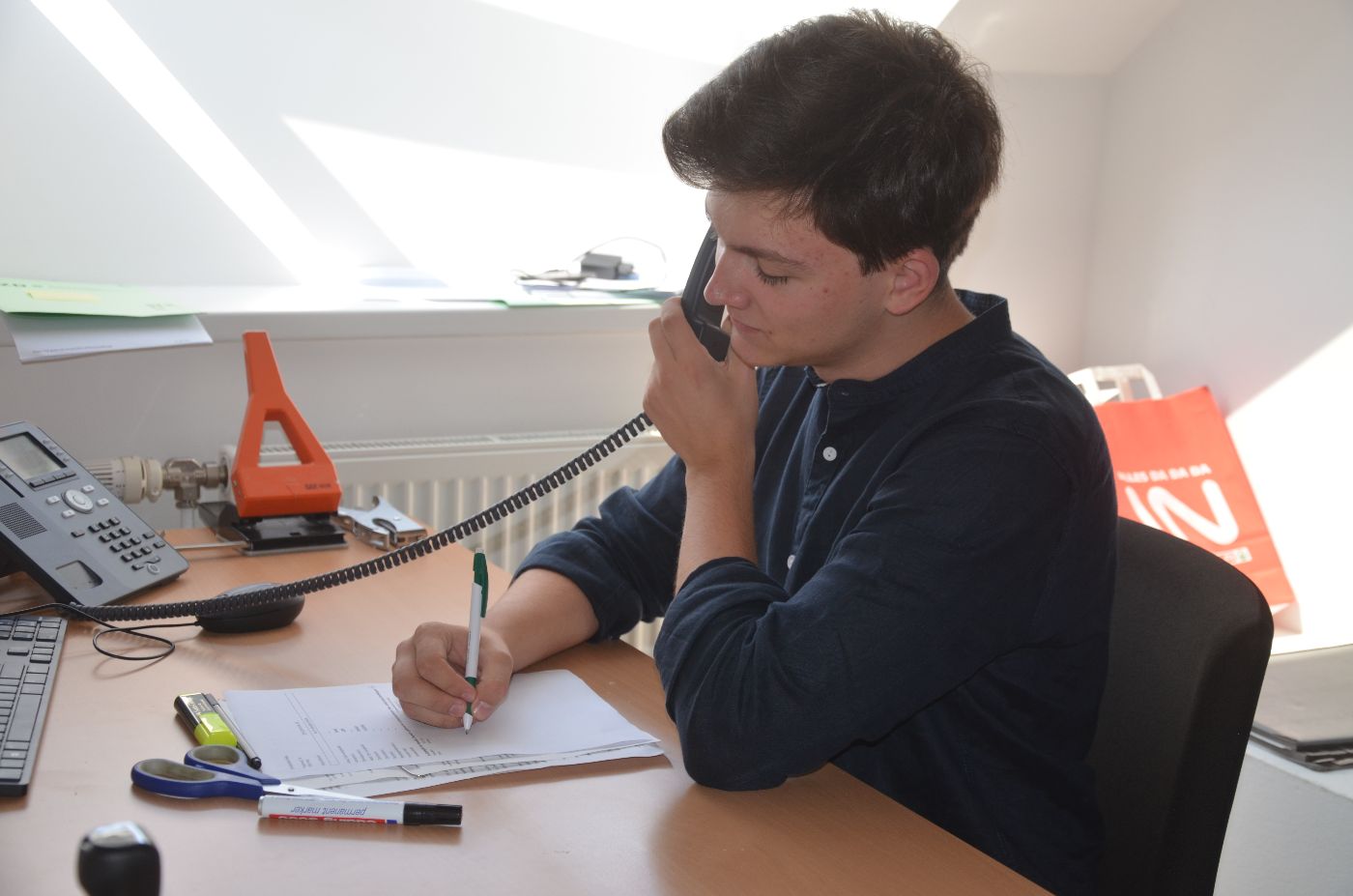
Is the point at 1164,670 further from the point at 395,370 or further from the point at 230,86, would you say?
the point at 230,86

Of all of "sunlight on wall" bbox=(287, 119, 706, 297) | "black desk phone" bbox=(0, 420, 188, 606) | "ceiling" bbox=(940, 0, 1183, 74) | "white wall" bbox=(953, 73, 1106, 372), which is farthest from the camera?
"white wall" bbox=(953, 73, 1106, 372)

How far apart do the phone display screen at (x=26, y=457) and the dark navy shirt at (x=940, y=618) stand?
791 millimetres

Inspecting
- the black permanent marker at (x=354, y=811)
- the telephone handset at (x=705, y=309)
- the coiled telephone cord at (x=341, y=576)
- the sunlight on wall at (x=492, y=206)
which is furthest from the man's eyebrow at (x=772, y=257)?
the sunlight on wall at (x=492, y=206)

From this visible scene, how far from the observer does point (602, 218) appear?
101 inches

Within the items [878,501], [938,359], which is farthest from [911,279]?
[878,501]

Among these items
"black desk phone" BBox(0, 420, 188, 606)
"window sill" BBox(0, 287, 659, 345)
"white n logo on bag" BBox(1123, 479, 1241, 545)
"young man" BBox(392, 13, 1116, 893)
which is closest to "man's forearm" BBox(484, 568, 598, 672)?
"young man" BBox(392, 13, 1116, 893)

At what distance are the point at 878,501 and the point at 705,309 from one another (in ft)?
1.13

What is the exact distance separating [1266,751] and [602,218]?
58.7 inches

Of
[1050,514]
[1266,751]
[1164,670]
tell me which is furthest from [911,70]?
[1266,751]

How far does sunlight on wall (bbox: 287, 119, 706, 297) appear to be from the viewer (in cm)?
232

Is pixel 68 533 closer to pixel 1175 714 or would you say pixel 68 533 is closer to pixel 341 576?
pixel 341 576

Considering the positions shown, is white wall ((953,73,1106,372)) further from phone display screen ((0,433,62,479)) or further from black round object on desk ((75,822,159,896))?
black round object on desk ((75,822,159,896))

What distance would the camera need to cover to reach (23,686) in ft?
3.65

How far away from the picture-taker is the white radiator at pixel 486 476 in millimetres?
2102
